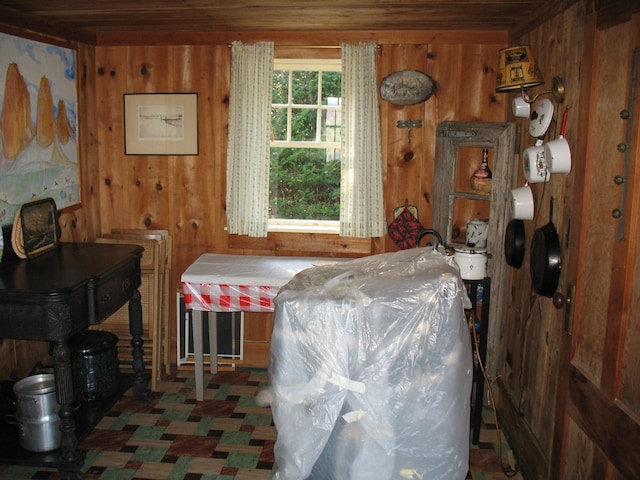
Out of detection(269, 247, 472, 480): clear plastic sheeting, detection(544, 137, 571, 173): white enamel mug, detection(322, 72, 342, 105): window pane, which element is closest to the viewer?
detection(269, 247, 472, 480): clear plastic sheeting

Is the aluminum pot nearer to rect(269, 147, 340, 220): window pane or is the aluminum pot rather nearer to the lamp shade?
the lamp shade

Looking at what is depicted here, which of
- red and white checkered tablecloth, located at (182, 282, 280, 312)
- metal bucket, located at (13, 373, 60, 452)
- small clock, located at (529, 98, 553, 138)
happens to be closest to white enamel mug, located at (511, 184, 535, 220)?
small clock, located at (529, 98, 553, 138)

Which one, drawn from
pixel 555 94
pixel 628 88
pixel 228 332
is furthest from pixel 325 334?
pixel 228 332

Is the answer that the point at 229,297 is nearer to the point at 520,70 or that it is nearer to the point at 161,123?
the point at 161,123

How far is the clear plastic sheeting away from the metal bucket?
1376mm

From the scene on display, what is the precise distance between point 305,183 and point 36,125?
5.76 ft

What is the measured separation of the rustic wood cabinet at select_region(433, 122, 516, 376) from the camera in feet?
12.0

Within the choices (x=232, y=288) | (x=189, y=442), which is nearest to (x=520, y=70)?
(x=232, y=288)

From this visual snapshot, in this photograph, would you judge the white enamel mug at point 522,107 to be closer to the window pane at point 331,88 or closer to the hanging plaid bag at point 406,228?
the hanging plaid bag at point 406,228

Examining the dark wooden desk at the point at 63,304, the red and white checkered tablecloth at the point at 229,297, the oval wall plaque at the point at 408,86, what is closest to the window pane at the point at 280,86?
the oval wall plaque at the point at 408,86

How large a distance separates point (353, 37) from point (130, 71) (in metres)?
1.54

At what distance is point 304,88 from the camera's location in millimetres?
4371

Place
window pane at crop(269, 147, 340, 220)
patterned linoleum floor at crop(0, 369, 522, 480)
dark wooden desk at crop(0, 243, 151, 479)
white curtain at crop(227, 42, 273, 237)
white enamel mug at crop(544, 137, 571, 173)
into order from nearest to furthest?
white enamel mug at crop(544, 137, 571, 173) < dark wooden desk at crop(0, 243, 151, 479) < patterned linoleum floor at crop(0, 369, 522, 480) < white curtain at crop(227, 42, 273, 237) < window pane at crop(269, 147, 340, 220)

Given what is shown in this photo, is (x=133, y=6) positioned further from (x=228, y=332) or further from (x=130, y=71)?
(x=228, y=332)
